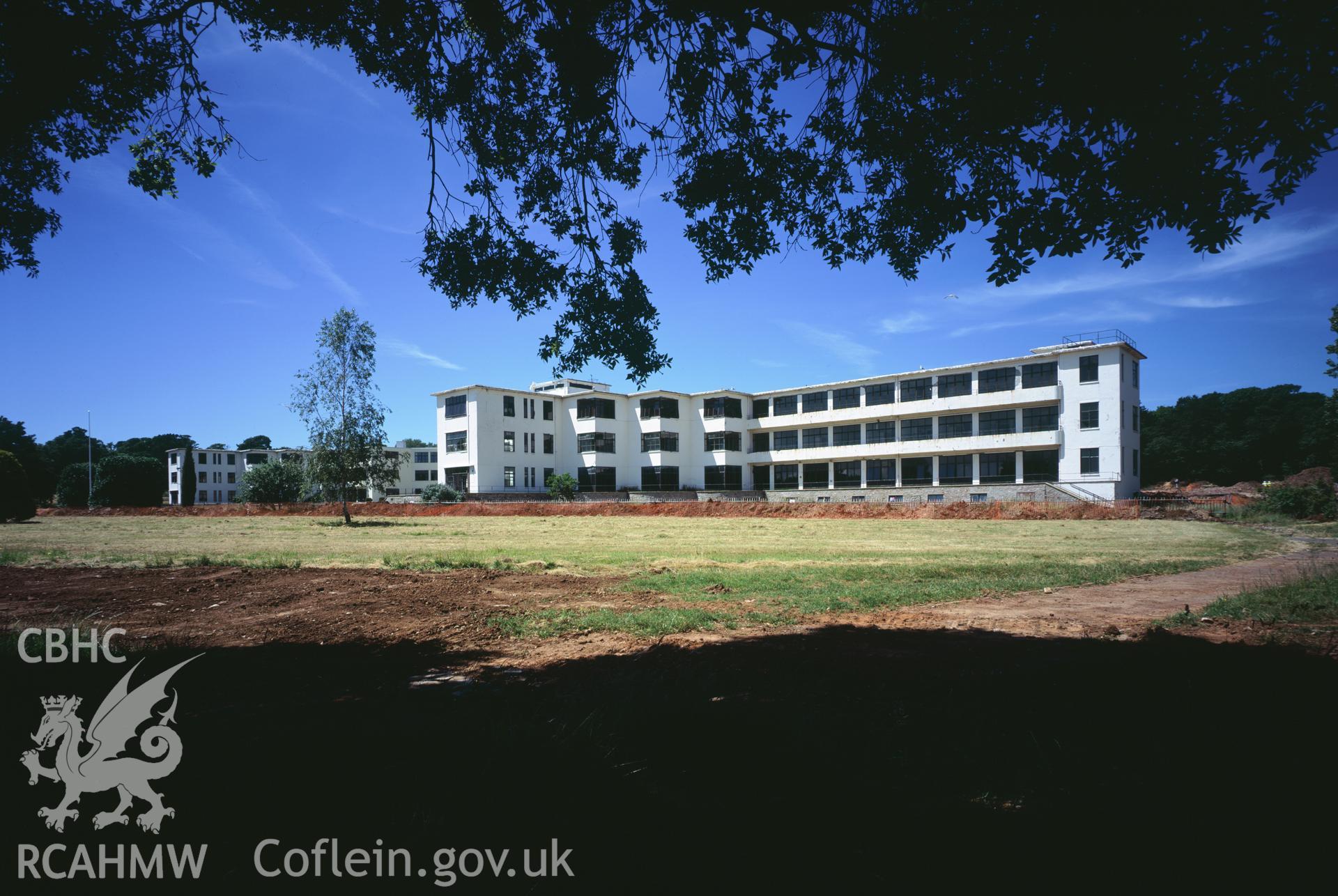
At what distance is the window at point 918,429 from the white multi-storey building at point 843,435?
0.49ft

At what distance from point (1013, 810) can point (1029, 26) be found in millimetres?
6742

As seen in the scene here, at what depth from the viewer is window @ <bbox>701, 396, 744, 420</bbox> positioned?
69.6 m

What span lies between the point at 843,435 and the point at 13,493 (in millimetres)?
61882

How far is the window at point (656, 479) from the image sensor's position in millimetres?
69250

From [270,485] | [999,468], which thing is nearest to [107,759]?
[999,468]

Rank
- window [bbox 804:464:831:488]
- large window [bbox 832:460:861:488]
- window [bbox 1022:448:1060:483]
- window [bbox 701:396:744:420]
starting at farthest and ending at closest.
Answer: window [bbox 701:396:744:420] < window [bbox 804:464:831:488] < large window [bbox 832:460:861:488] < window [bbox 1022:448:1060:483]

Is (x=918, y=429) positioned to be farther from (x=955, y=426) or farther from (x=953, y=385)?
(x=953, y=385)

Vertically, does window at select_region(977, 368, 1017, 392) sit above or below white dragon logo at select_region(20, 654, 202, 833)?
above

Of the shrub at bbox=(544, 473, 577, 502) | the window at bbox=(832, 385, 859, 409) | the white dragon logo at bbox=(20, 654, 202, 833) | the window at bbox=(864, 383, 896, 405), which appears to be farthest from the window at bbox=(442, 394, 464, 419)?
the white dragon logo at bbox=(20, 654, 202, 833)

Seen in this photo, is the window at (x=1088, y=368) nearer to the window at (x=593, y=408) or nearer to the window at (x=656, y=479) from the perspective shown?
the window at (x=656, y=479)

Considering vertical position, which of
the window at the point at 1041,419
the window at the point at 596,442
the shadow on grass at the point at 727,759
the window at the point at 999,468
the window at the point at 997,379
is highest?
the window at the point at 997,379

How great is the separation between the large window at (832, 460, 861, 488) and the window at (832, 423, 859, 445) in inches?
77.9

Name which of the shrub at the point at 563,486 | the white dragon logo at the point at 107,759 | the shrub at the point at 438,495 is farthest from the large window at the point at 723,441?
the white dragon logo at the point at 107,759

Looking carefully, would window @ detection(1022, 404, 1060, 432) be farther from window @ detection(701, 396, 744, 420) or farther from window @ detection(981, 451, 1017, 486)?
window @ detection(701, 396, 744, 420)
